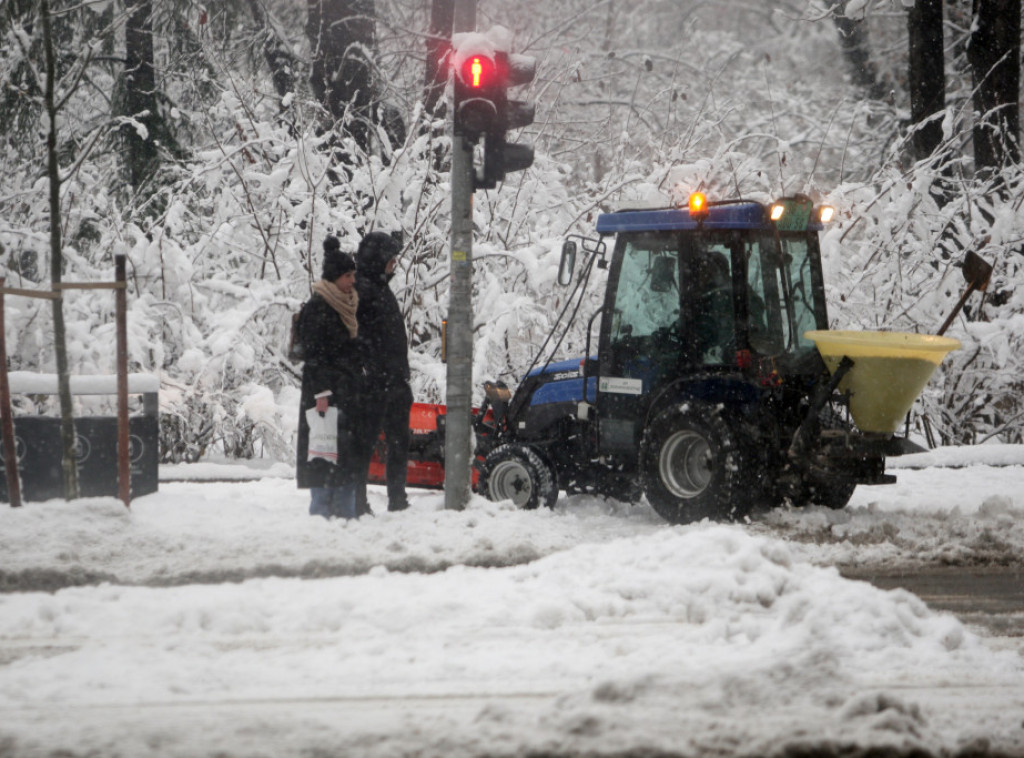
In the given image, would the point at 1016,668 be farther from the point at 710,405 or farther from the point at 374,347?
the point at 374,347

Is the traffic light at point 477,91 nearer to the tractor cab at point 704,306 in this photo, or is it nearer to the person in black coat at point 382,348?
the person in black coat at point 382,348

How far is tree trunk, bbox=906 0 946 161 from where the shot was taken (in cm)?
1642

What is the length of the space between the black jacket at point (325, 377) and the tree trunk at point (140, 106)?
27.1 feet

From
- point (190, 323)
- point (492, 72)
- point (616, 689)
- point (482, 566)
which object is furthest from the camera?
point (190, 323)

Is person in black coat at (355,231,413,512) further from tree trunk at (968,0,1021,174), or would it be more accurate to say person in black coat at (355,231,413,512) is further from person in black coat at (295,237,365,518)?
tree trunk at (968,0,1021,174)

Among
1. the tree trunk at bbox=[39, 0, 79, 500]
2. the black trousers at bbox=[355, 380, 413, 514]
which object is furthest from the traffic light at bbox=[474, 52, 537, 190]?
the tree trunk at bbox=[39, 0, 79, 500]

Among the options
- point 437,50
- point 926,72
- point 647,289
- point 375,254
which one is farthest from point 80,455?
point 926,72

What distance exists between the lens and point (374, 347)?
28.9 feet

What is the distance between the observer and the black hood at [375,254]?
349 inches

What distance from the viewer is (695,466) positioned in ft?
29.5

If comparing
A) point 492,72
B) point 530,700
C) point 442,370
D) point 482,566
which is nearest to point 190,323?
point 442,370

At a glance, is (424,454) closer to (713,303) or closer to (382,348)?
(382,348)

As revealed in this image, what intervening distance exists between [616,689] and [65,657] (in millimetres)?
2293

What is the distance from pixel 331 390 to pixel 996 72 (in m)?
11.6
